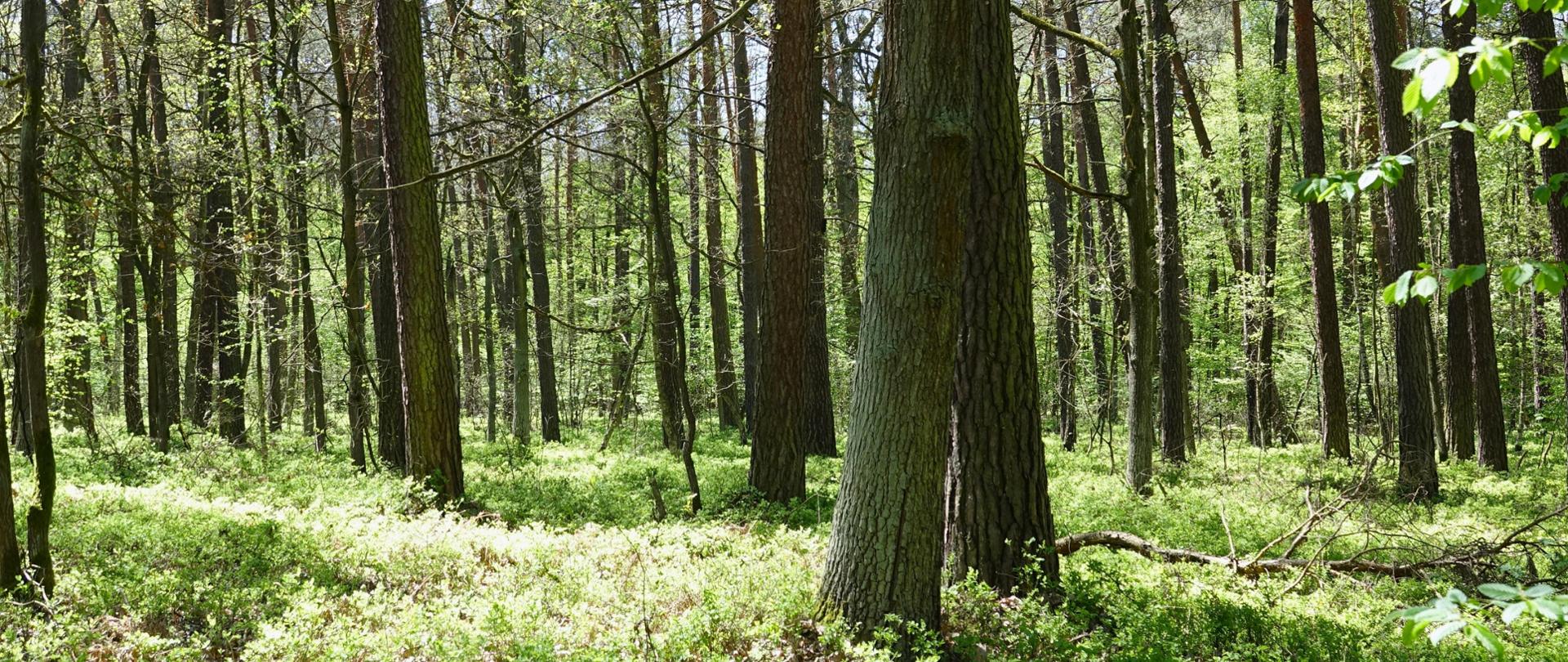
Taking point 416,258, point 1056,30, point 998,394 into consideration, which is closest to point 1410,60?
point 998,394

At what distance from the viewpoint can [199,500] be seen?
26.1 feet

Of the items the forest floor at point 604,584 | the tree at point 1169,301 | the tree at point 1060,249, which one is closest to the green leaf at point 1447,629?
the forest floor at point 604,584

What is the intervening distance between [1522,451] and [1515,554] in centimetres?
1172

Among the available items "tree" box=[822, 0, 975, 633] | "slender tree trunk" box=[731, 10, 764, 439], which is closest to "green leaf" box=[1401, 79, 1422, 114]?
"tree" box=[822, 0, 975, 633]

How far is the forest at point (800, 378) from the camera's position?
417 centimetres

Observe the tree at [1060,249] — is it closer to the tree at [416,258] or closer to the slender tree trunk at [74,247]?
the tree at [416,258]

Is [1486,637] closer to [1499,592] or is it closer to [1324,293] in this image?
[1499,592]

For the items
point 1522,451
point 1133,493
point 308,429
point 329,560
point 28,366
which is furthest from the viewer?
point 308,429

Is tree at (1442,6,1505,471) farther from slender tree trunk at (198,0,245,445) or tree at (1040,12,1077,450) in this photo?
slender tree trunk at (198,0,245,445)

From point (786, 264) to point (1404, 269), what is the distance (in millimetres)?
7719

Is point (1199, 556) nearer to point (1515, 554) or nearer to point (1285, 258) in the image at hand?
point (1515, 554)

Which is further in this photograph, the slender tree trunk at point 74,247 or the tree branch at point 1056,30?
the slender tree trunk at point 74,247

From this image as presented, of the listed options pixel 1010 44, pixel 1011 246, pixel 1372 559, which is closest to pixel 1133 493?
pixel 1372 559

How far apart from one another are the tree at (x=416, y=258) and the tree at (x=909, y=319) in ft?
18.0
